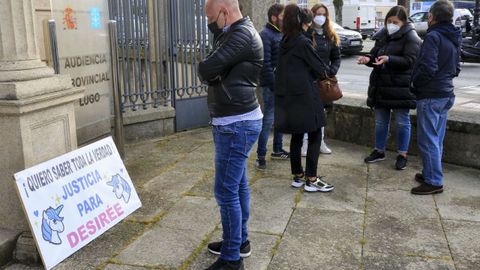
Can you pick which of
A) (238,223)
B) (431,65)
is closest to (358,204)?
(431,65)

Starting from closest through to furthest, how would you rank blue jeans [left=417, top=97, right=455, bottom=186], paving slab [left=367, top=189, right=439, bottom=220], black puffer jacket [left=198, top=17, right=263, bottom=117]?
black puffer jacket [left=198, top=17, right=263, bottom=117], paving slab [left=367, top=189, right=439, bottom=220], blue jeans [left=417, top=97, right=455, bottom=186]

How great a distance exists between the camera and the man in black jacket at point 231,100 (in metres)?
2.94

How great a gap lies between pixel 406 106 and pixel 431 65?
910 mm

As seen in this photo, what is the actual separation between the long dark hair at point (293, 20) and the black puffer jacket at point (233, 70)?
4.69 ft

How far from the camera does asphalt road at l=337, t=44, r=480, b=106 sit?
1030cm

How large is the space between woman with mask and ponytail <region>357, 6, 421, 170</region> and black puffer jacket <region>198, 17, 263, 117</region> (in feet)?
8.43

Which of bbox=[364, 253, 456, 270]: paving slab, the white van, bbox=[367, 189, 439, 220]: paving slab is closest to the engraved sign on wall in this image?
bbox=[367, 189, 439, 220]: paving slab

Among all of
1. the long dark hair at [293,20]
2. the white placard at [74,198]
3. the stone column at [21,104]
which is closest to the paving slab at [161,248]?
the white placard at [74,198]

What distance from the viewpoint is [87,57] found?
492 cm

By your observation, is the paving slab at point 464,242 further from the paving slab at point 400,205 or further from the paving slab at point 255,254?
the paving slab at point 255,254

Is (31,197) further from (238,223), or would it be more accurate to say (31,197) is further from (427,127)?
(427,127)

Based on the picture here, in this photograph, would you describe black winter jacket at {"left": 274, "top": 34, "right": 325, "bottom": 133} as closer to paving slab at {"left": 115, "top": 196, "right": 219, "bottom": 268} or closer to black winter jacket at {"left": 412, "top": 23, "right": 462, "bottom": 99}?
black winter jacket at {"left": 412, "top": 23, "right": 462, "bottom": 99}

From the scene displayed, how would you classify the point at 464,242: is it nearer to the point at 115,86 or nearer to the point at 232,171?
the point at 232,171

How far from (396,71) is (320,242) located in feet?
7.79
